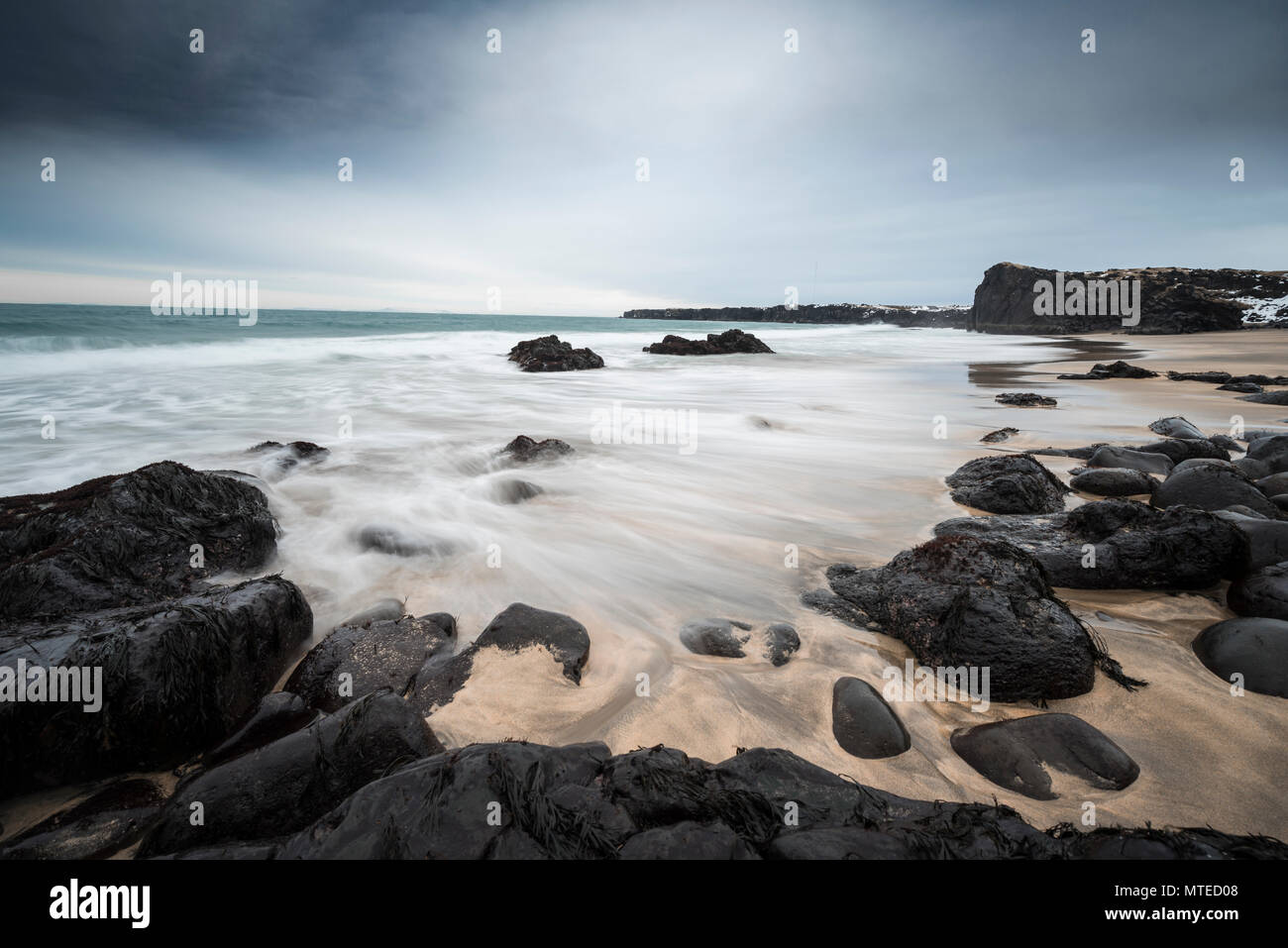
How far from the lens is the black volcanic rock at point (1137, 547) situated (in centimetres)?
341

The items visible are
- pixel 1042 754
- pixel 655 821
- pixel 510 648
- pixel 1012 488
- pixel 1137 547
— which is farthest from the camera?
pixel 1012 488

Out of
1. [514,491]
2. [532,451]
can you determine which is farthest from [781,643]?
[532,451]

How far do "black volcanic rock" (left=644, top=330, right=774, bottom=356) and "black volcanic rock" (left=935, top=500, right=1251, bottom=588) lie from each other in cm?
2645

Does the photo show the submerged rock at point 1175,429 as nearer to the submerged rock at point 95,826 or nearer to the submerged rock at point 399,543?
the submerged rock at point 399,543

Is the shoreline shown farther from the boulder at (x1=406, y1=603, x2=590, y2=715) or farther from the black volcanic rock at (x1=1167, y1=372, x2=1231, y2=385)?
the black volcanic rock at (x1=1167, y1=372, x2=1231, y2=385)

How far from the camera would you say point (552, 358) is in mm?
20812

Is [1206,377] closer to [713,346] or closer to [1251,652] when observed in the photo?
[1251,652]

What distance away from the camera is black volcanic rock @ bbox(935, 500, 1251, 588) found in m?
3.41

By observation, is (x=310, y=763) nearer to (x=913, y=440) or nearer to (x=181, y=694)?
(x=181, y=694)

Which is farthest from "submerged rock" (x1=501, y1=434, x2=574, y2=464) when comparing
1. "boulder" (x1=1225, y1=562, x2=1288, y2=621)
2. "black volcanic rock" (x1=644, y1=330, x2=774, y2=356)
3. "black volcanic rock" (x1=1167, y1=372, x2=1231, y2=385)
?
"black volcanic rock" (x1=644, y1=330, x2=774, y2=356)

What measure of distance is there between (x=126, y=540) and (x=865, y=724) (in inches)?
191

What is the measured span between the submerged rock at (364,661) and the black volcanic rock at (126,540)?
5.03 ft
